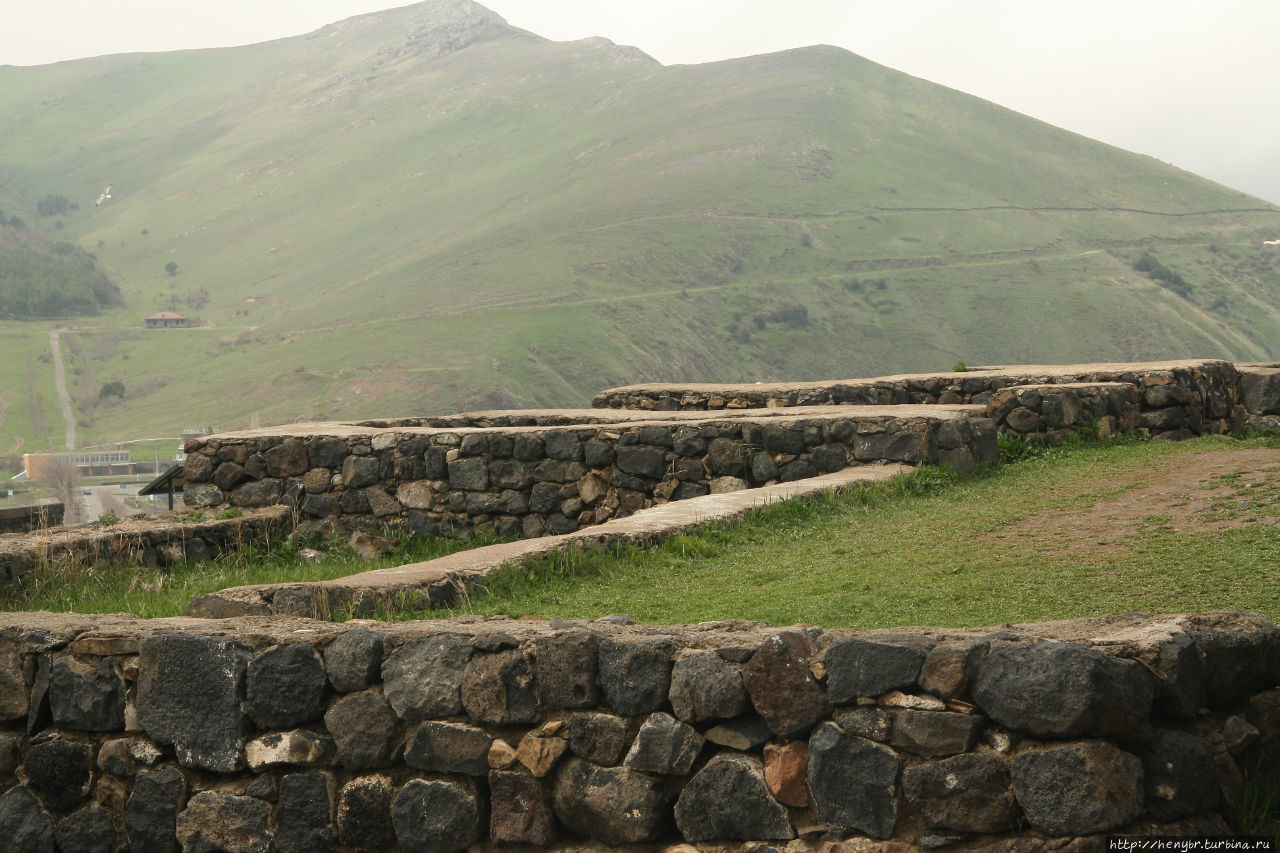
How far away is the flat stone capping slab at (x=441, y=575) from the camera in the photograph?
585 centimetres

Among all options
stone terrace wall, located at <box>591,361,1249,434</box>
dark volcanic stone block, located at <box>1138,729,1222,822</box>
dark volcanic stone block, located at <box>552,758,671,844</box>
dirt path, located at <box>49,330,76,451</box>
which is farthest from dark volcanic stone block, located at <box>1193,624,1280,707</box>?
dirt path, located at <box>49,330,76,451</box>

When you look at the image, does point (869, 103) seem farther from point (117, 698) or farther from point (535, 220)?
point (117, 698)

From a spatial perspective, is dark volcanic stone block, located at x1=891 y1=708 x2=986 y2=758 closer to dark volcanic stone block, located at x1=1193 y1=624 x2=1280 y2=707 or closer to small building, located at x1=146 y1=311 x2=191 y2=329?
dark volcanic stone block, located at x1=1193 y1=624 x2=1280 y2=707

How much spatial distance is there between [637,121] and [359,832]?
116m

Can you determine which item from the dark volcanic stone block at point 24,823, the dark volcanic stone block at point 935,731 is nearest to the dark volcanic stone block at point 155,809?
the dark volcanic stone block at point 24,823

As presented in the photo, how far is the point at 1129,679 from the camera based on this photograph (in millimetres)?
3027

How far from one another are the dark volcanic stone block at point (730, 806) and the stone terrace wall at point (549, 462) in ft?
20.5

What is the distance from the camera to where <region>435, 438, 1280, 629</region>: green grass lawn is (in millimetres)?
5098

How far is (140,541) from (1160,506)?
711 cm

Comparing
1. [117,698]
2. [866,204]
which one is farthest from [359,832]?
[866,204]

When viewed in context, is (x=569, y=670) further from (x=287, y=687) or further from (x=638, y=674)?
(x=287, y=687)

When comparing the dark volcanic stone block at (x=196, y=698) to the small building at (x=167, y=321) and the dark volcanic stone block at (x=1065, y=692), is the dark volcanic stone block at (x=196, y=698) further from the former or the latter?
the small building at (x=167, y=321)

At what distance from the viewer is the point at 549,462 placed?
1010 cm

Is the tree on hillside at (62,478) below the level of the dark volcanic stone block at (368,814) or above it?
below
